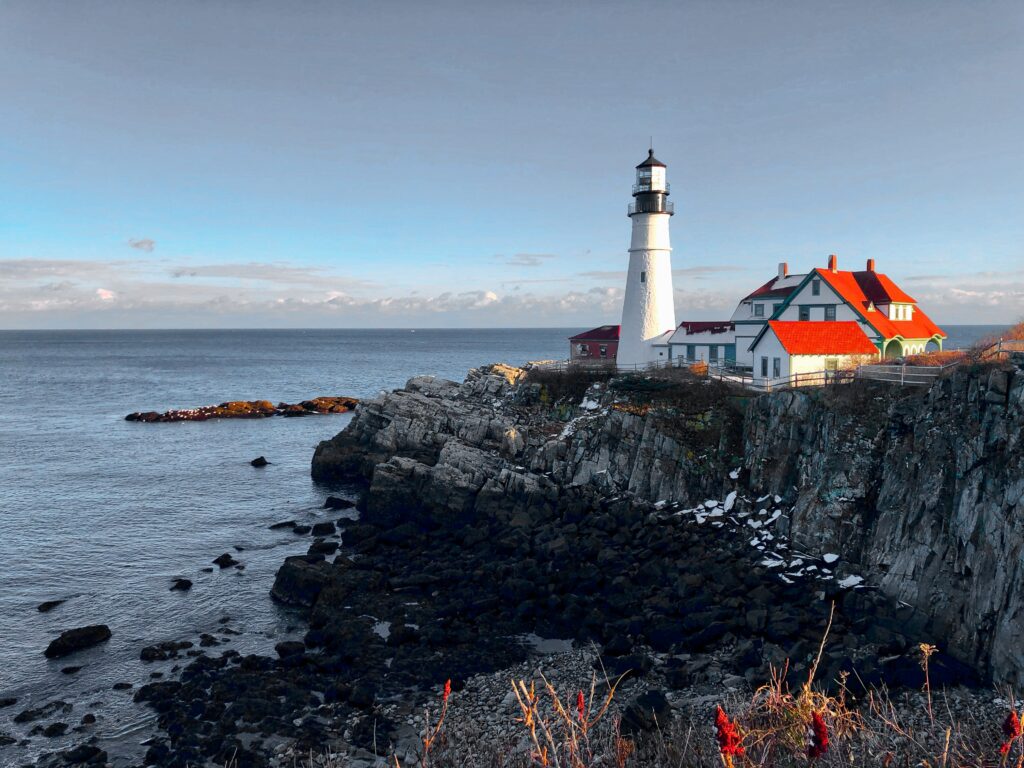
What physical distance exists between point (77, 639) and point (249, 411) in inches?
2182

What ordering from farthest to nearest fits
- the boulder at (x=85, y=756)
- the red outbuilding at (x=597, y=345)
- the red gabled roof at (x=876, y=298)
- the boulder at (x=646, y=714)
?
the red outbuilding at (x=597, y=345)
the red gabled roof at (x=876, y=298)
the boulder at (x=85, y=756)
the boulder at (x=646, y=714)

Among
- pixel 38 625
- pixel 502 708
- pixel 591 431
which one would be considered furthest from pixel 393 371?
pixel 502 708

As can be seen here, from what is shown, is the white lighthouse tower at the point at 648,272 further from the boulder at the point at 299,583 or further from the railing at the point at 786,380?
the boulder at the point at 299,583

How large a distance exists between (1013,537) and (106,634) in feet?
92.1

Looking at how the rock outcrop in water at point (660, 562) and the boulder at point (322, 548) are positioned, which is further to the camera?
the boulder at point (322, 548)

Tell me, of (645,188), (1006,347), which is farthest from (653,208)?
(1006,347)

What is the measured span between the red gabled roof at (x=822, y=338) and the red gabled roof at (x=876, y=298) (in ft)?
6.74

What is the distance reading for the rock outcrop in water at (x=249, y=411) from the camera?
240 ft

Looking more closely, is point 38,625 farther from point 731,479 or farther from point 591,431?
point 731,479

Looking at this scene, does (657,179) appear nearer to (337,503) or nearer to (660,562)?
(660,562)

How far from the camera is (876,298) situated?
41844mm

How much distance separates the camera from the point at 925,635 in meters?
20.7

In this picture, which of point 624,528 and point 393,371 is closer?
point 624,528

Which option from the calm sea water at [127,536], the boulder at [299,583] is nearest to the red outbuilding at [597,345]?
the calm sea water at [127,536]
